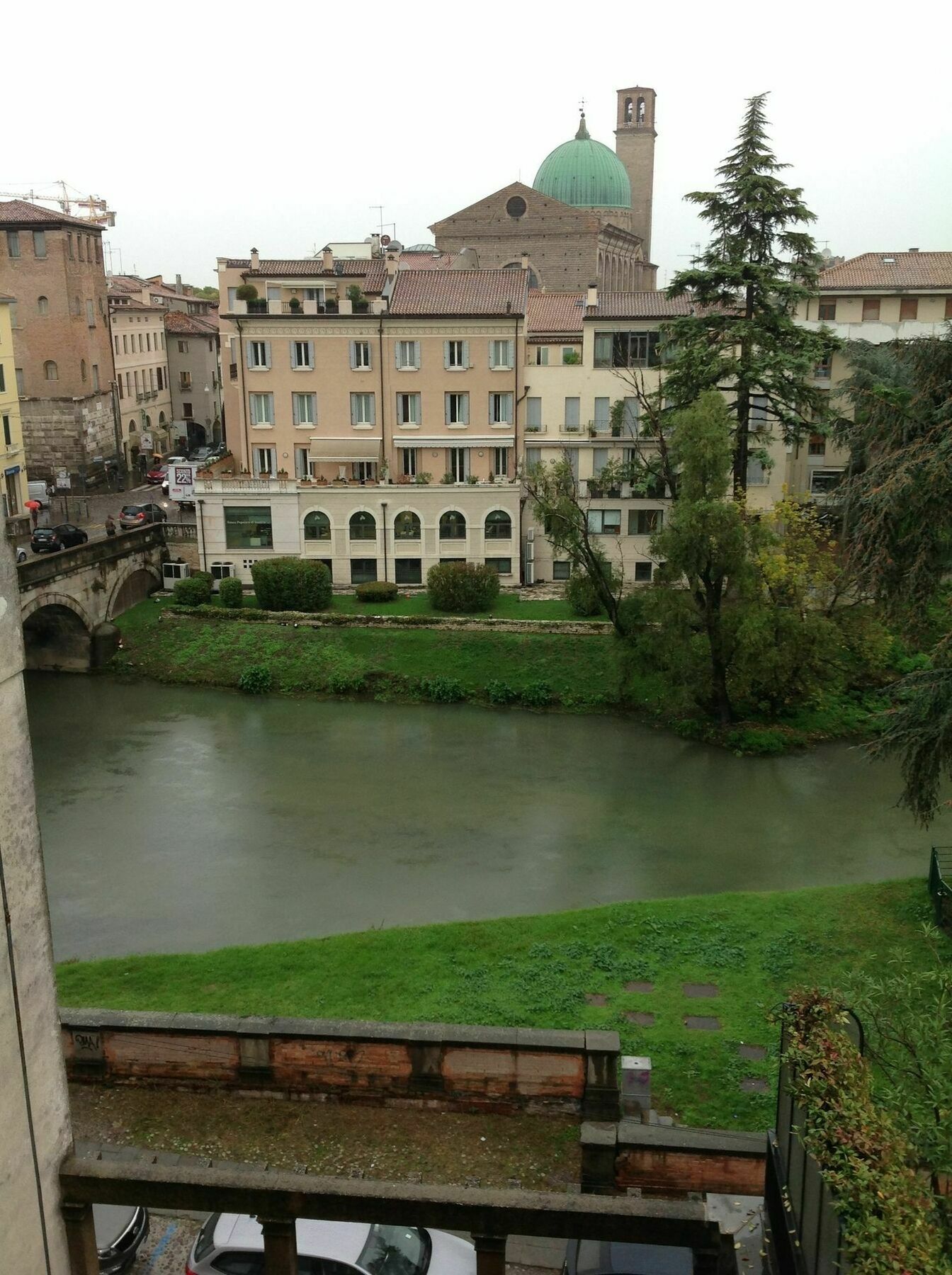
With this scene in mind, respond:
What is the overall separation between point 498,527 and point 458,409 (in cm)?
503

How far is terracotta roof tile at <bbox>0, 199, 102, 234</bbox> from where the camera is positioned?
5788 cm

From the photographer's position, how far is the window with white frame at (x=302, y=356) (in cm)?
4556

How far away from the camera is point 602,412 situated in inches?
1758

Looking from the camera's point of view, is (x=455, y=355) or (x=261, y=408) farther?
(x=261, y=408)

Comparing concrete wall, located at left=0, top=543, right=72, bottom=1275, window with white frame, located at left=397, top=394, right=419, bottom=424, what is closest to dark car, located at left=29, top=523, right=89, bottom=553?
window with white frame, located at left=397, top=394, right=419, bottom=424

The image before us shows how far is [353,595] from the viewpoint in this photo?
44281 mm

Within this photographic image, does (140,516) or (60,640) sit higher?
(140,516)

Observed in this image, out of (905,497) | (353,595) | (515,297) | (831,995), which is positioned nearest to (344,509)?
(353,595)

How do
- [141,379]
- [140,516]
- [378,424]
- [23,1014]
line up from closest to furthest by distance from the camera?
[23,1014], [378,424], [140,516], [141,379]

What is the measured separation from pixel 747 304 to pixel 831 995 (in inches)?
1231

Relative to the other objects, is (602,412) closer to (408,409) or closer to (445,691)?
(408,409)

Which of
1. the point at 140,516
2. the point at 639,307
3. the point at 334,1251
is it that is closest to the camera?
the point at 334,1251

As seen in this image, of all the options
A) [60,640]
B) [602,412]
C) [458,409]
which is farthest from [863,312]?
[60,640]

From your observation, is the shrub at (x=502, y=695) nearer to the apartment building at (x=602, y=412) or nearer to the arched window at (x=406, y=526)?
the apartment building at (x=602, y=412)
